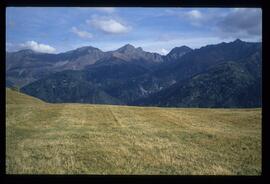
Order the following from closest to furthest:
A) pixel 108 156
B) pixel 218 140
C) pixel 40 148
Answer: pixel 108 156 < pixel 40 148 < pixel 218 140
